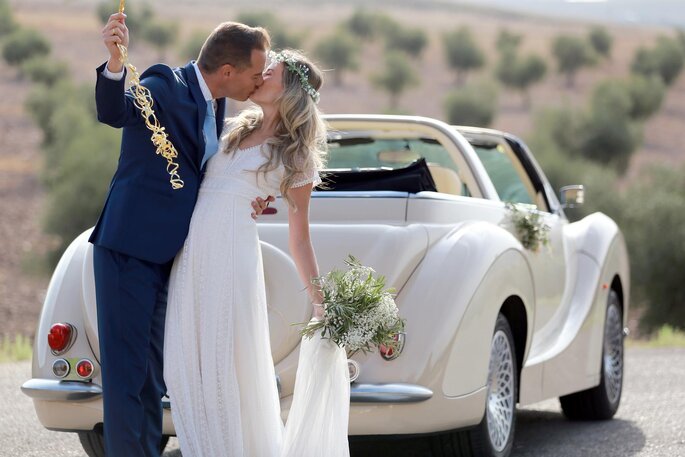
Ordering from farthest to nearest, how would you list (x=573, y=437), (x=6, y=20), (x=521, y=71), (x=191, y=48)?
1. (x=521, y=71)
2. (x=6, y=20)
3. (x=191, y=48)
4. (x=573, y=437)

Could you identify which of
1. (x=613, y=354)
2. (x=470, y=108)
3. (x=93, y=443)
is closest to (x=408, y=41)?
(x=470, y=108)

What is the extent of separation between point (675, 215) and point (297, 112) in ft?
83.0

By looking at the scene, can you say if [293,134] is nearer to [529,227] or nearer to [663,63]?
[529,227]

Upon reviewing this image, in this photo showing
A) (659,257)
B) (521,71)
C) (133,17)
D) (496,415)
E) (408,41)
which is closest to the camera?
(496,415)

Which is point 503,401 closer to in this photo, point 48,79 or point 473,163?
point 473,163

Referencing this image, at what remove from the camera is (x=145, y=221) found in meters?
4.31

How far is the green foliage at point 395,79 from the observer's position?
72.7m

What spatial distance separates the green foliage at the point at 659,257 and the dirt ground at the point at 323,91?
13.6 m

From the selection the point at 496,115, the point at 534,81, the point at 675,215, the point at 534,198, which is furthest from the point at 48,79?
the point at 534,198

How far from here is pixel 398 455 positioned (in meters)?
6.44

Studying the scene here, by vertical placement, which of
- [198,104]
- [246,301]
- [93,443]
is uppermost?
[198,104]

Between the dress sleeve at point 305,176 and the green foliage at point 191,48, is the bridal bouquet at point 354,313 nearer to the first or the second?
the dress sleeve at point 305,176

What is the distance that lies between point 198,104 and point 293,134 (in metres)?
0.36

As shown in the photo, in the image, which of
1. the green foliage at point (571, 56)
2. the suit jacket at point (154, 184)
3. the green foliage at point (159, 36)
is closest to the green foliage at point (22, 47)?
the green foliage at point (159, 36)
